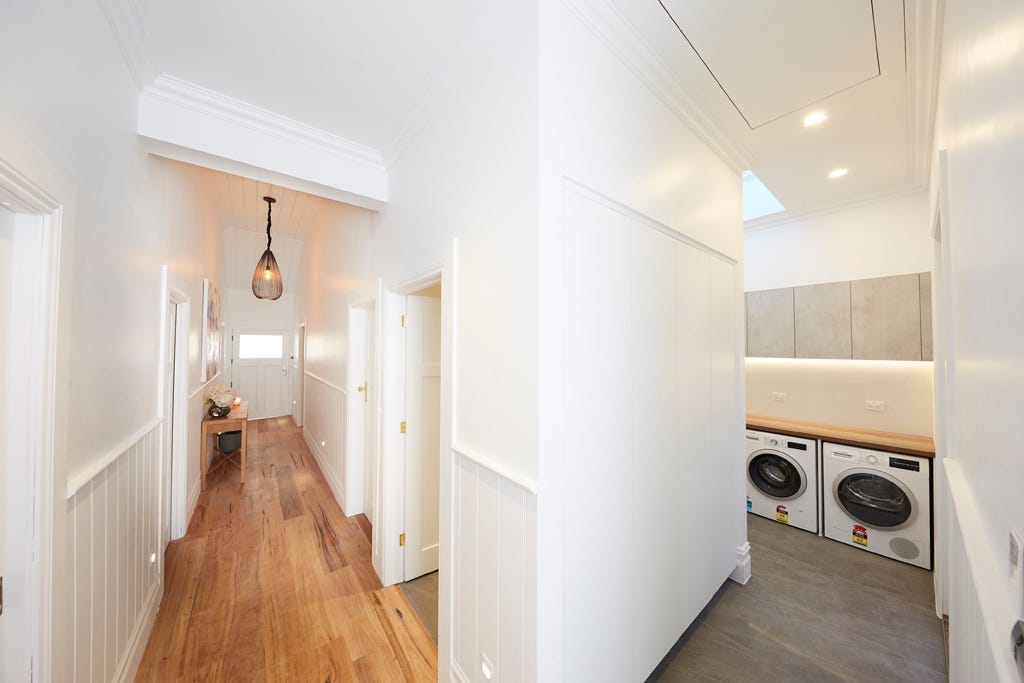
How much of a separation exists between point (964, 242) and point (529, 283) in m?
1.21

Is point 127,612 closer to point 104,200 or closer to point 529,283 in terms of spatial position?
point 104,200

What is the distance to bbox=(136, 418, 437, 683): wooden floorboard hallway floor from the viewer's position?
5.46 ft

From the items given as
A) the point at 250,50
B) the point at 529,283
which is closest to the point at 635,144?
the point at 529,283

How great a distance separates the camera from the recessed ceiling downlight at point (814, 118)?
1.92 meters

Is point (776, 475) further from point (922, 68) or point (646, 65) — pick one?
point (646, 65)

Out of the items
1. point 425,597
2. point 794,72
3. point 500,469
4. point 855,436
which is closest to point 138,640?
point 425,597

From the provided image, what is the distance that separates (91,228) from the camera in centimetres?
124

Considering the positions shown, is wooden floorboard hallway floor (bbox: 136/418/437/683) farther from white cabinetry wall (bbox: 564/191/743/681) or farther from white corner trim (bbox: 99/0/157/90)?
white corner trim (bbox: 99/0/157/90)

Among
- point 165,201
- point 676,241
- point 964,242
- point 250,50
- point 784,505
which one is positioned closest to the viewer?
point 964,242

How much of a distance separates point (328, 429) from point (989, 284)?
473 cm

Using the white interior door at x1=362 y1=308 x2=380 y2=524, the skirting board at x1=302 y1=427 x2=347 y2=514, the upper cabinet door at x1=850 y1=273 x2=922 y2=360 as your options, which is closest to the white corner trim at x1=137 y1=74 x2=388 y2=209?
the white interior door at x1=362 y1=308 x2=380 y2=524

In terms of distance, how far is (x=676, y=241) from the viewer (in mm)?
1778

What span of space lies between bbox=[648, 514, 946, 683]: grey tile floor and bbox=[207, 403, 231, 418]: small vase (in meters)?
4.60

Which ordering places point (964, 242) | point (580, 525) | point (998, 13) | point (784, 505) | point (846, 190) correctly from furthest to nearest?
point (784, 505) → point (846, 190) → point (580, 525) → point (964, 242) → point (998, 13)
